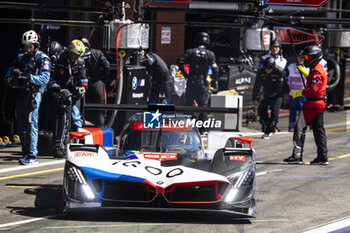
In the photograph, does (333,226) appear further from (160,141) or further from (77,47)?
(77,47)

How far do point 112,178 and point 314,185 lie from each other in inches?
145

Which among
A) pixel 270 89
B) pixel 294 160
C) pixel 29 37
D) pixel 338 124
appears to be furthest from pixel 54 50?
pixel 338 124

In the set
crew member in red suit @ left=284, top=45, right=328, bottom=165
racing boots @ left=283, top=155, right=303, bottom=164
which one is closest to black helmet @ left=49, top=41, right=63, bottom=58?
crew member in red suit @ left=284, top=45, right=328, bottom=165

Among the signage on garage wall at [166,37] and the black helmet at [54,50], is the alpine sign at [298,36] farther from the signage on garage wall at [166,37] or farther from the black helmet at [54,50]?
the signage on garage wall at [166,37]

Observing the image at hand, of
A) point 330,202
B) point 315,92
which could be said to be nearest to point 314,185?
point 330,202

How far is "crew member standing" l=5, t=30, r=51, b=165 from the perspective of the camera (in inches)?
443

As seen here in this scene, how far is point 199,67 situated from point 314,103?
4.07m

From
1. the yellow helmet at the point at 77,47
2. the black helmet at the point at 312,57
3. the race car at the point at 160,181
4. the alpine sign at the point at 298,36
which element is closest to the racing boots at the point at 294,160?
the black helmet at the point at 312,57

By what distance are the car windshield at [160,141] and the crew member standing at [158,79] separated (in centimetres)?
522

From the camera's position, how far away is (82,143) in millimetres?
9234

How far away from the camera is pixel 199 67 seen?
1530 centimetres

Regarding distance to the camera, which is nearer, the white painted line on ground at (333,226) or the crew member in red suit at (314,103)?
the white painted line on ground at (333,226)

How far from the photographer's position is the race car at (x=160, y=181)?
24.9 ft

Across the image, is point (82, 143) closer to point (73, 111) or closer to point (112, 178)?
point (112, 178)
